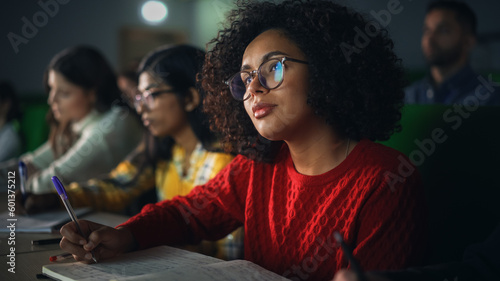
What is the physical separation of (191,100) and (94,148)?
769 mm

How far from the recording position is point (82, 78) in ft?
7.55

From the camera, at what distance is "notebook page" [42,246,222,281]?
854mm

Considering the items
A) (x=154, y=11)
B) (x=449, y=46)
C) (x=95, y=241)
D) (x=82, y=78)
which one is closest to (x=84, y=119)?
(x=82, y=78)

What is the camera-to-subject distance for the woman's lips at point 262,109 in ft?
3.11

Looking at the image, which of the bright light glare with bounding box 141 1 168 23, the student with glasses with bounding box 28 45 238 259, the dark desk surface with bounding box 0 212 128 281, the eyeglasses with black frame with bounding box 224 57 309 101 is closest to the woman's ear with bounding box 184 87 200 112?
the student with glasses with bounding box 28 45 238 259

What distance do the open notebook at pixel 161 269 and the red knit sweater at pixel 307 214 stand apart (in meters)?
0.08

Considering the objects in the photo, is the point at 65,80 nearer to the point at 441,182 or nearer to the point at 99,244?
the point at 99,244

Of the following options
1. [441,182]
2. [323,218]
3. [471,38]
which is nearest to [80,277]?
[323,218]

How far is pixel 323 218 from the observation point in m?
0.95

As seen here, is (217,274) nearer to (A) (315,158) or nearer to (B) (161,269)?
(B) (161,269)

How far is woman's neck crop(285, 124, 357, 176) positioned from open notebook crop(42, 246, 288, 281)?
254mm

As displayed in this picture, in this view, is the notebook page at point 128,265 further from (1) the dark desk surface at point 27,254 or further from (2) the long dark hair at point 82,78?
(2) the long dark hair at point 82,78

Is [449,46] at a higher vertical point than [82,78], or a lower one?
higher

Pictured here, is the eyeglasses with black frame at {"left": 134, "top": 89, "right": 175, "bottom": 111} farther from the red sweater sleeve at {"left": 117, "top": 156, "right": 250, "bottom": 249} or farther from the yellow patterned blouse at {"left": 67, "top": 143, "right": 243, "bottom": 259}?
the red sweater sleeve at {"left": 117, "top": 156, "right": 250, "bottom": 249}
